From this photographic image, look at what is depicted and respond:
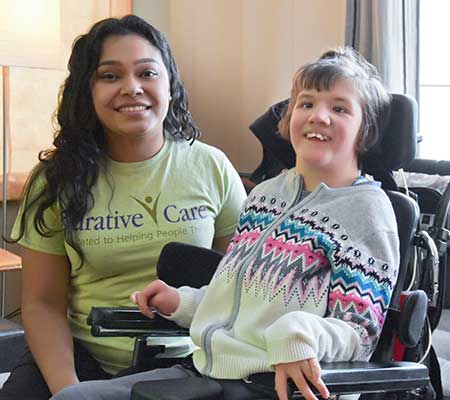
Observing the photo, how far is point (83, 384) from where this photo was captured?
1444 millimetres

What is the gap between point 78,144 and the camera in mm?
1831

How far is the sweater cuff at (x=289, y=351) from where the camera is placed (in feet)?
4.08

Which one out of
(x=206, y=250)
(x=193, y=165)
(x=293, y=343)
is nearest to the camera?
(x=293, y=343)

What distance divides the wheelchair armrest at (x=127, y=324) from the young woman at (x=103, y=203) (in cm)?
15

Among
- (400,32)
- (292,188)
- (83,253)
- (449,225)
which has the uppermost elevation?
(400,32)

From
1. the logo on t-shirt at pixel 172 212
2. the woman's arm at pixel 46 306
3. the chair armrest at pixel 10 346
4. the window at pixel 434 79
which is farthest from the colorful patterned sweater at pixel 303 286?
the window at pixel 434 79

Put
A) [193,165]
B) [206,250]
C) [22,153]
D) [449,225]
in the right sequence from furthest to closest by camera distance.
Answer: [22,153] → [449,225] → [193,165] → [206,250]

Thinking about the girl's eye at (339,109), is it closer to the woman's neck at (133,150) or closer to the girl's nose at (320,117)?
the girl's nose at (320,117)

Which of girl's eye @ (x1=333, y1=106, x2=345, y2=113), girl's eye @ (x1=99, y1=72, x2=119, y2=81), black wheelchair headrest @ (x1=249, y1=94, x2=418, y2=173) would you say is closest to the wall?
girl's eye @ (x1=99, y1=72, x2=119, y2=81)

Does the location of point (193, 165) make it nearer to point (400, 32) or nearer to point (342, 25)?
point (400, 32)

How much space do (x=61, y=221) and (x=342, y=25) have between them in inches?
95.1

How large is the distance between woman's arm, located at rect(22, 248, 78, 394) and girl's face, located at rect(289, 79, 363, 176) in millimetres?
642

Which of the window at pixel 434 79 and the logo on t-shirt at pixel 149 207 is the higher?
the window at pixel 434 79


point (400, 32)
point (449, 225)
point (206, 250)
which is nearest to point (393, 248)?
point (206, 250)
